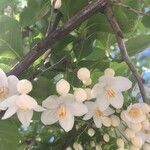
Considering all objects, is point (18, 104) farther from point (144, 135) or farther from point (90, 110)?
point (144, 135)

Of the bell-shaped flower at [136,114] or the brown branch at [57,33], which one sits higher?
the brown branch at [57,33]

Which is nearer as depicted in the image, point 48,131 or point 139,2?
point 139,2

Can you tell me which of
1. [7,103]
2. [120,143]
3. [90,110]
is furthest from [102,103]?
[7,103]

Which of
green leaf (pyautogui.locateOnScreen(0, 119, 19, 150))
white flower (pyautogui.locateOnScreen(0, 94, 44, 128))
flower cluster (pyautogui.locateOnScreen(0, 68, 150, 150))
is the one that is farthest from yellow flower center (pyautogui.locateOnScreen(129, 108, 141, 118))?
green leaf (pyautogui.locateOnScreen(0, 119, 19, 150))

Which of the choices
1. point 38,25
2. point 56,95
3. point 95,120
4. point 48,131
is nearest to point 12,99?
point 56,95

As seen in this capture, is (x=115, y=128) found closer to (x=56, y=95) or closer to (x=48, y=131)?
(x=56, y=95)

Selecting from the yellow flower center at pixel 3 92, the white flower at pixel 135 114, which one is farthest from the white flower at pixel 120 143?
the yellow flower center at pixel 3 92

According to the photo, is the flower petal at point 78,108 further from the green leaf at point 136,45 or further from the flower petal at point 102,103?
the green leaf at point 136,45
